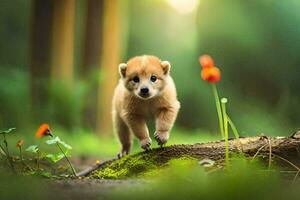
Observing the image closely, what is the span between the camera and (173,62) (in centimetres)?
1114

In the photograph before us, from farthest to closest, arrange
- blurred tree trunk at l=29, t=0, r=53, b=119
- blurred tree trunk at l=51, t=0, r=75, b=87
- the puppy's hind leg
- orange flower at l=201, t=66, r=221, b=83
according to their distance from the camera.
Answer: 1. blurred tree trunk at l=51, t=0, r=75, b=87
2. blurred tree trunk at l=29, t=0, r=53, b=119
3. the puppy's hind leg
4. orange flower at l=201, t=66, r=221, b=83

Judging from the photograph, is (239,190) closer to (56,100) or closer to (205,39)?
(56,100)

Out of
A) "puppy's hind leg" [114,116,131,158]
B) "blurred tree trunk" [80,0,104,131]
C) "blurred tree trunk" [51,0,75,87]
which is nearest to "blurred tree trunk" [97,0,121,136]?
"blurred tree trunk" [80,0,104,131]

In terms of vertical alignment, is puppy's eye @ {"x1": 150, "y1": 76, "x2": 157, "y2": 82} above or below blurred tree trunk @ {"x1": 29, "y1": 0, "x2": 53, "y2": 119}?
below

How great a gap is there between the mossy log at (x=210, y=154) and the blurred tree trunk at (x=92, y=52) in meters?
4.63

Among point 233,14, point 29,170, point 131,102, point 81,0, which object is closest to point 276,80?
point 233,14

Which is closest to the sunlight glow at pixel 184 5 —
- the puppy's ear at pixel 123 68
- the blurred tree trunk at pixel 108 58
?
the blurred tree trunk at pixel 108 58

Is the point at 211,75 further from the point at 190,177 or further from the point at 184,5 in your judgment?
the point at 184,5

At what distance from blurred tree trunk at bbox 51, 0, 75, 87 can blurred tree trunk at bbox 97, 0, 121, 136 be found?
48 centimetres

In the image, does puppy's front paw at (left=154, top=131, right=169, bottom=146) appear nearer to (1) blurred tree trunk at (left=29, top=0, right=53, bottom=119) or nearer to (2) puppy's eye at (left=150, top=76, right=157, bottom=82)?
(2) puppy's eye at (left=150, top=76, right=157, bottom=82)

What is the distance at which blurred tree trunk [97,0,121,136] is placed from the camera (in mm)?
9164

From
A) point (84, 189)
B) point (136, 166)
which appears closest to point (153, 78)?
point (136, 166)

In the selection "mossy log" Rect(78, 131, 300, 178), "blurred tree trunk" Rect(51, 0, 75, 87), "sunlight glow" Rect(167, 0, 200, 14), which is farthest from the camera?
"sunlight glow" Rect(167, 0, 200, 14)

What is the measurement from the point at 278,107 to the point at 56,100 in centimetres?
293
